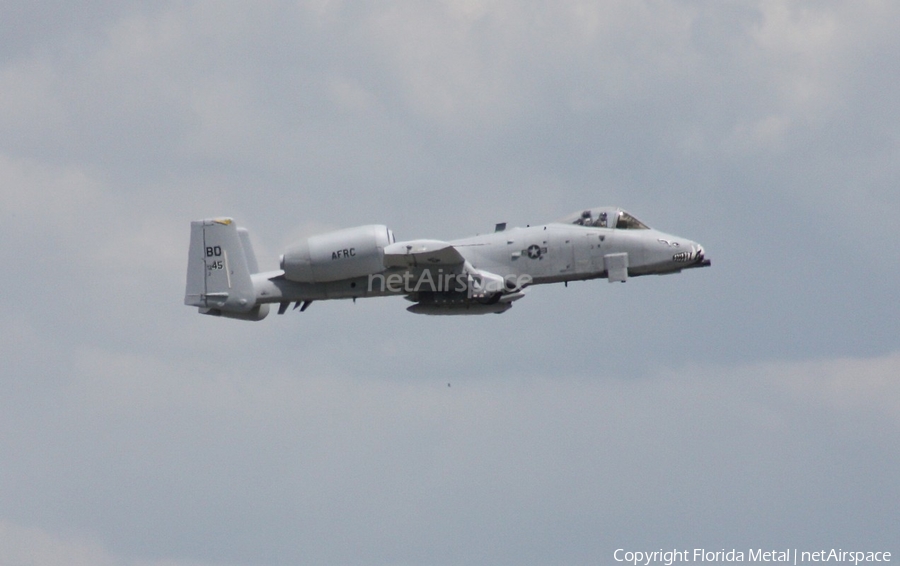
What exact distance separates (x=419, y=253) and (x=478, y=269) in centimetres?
287

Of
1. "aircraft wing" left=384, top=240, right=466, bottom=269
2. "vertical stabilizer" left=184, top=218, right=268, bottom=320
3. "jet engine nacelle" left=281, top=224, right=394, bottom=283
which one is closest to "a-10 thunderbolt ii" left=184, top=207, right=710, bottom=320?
"vertical stabilizer" left=184, top=218, right=268, bottom=320

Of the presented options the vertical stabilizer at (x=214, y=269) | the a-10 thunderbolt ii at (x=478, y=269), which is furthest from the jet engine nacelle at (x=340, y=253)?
the vertical stabilizer at (x=214, y=269)

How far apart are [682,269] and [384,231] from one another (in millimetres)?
9340

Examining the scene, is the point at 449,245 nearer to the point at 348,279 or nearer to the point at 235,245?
the point at 348,279

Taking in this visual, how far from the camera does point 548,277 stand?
47.1m

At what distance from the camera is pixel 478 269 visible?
46.7 m

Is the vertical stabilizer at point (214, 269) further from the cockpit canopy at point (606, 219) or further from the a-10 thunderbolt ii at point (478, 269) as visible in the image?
the cockpit canopy at point (606, 219)

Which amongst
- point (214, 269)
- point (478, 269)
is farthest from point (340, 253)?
point (478, 269)

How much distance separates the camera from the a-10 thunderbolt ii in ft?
152

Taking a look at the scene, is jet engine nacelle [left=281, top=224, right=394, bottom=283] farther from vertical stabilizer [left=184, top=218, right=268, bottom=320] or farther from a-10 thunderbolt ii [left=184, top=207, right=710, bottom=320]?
vertical stabilizer [left=184, top=218, right=268, bottom=320]

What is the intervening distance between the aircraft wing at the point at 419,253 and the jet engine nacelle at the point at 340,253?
0.59 m

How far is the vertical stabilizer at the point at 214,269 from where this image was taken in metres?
46.5

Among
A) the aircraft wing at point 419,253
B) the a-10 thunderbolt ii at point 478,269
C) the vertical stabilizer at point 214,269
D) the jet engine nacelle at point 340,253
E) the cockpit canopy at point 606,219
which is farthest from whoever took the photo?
the cockpit canopy at point 606,219

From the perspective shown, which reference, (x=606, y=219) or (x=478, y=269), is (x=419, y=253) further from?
(x=606, y=219)
